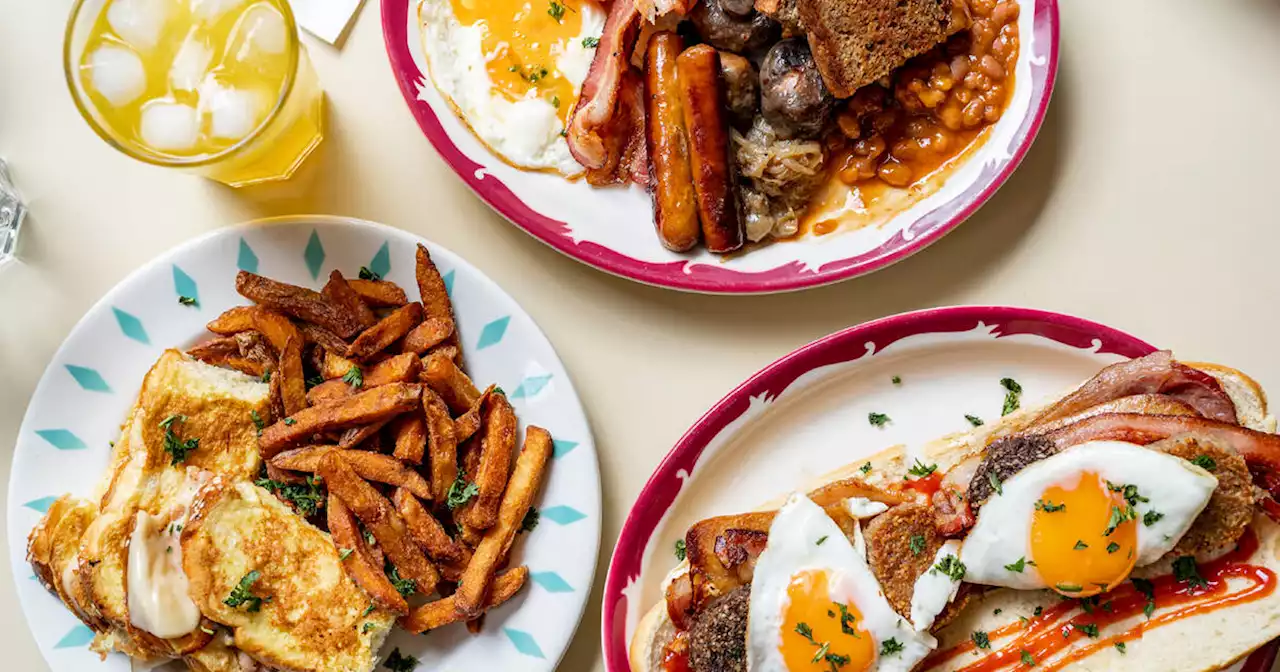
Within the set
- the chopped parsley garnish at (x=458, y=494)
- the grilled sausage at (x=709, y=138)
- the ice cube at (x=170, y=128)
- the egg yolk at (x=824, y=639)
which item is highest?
the ice cube at (x=170, y=128)

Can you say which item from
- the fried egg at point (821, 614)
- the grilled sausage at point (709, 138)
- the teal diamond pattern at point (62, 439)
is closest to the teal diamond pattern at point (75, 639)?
the teal diamond pattern at point (62, 439)

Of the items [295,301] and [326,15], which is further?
[326,15]

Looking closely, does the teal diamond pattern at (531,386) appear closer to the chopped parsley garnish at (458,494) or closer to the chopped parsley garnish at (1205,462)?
the chopped parsley garnish at (458,494)

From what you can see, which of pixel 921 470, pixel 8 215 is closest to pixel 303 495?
pixel 8 215

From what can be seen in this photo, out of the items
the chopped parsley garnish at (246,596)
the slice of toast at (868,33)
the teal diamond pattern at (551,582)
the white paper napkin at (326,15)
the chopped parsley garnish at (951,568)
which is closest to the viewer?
the chopped parsley garnish at (951,568)

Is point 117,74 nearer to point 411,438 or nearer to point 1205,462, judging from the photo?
point 411,438

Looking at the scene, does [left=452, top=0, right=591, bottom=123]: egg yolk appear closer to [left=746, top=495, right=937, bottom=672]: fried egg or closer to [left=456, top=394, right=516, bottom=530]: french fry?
[left=456, top=394, right=516, bottom=530]: french fry

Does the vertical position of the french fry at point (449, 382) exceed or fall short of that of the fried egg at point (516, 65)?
it falls short
